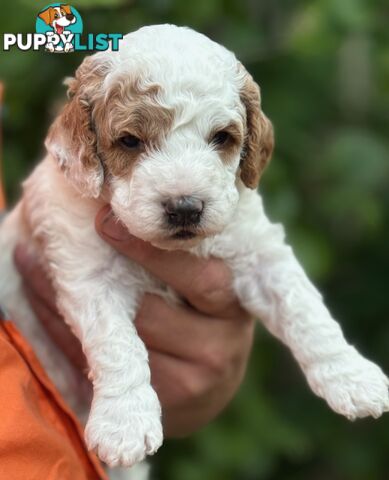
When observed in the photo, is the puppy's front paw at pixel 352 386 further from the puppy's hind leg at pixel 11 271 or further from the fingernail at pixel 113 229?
the puppy's hind leg at pixel 11 271

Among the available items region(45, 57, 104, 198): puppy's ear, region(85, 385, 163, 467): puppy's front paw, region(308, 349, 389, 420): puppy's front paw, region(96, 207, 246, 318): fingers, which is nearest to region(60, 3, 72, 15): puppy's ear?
region(45, 57, 104, 198): puppy's ear

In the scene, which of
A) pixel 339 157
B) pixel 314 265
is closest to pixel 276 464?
pixel 314 265

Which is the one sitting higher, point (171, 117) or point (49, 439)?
point (171, 117)

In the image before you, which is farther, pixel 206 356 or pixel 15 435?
pixel 206 356

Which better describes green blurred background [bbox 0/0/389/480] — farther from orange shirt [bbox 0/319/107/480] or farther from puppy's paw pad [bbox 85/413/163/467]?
puppy's paw pad [bbox 85/413/163/467]

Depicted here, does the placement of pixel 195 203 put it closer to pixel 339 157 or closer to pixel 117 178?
pixel 117 178

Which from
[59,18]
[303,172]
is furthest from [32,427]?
[303,172]
